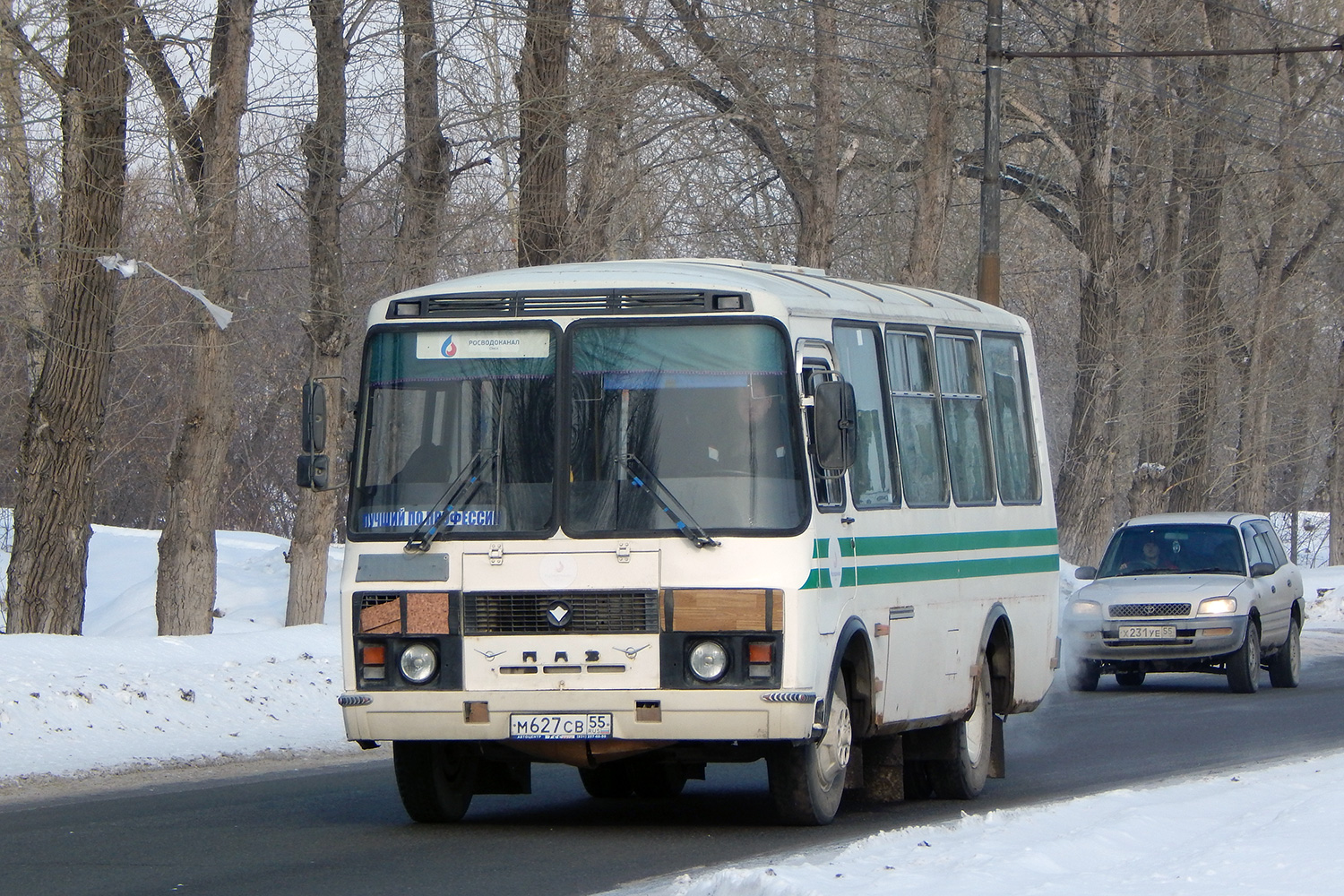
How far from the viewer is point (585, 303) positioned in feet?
29.3

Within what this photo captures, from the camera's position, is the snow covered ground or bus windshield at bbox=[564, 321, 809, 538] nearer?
the snow covered ground

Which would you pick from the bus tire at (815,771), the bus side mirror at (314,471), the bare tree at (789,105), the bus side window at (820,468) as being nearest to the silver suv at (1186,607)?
the bare tree at (789,105)

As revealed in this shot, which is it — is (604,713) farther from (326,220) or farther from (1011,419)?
(326,220)

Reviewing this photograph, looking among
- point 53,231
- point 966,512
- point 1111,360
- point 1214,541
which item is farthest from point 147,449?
point 966,512

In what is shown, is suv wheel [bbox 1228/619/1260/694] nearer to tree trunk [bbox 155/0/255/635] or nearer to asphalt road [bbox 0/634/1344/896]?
asphalt road [bbox 0/634/1344/896]

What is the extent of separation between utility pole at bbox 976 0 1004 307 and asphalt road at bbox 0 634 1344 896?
8.54 m

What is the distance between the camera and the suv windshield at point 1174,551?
62.6 feet

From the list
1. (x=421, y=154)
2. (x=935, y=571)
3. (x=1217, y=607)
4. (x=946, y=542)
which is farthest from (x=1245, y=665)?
(x=421, y=154)

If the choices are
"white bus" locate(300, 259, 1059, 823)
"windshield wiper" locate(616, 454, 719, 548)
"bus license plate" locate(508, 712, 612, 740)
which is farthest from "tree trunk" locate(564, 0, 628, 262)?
"bus license plate" locate(508, 712, 612, 740)

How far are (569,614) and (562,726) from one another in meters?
0.50

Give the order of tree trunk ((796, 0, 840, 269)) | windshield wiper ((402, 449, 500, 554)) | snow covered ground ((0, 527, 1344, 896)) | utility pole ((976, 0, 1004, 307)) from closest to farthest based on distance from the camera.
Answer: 1. snow covered ground ((0, 527, 1344, 896))
2. windshield wiper ((402, 449, 500, 554))
3. utility pole ((976, 0, 1004, 307))
4. tree trunk ((796, 0, 840, 269))

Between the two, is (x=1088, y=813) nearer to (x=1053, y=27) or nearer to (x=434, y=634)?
(x=434, y=634)

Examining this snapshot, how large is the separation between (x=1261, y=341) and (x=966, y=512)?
28254mm

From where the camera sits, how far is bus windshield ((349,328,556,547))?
28.7 feet
